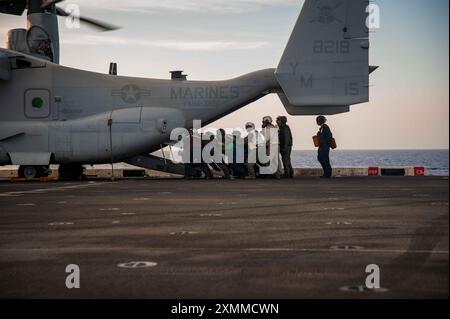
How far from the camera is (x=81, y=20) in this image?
22.9 m

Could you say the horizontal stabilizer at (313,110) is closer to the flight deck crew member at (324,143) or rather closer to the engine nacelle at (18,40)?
the flight deck crew member at (324,143)

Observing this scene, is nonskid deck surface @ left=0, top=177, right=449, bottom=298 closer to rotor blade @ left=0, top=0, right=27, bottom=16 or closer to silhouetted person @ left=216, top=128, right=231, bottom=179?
silhouetted person @ left=216, top=128, right=231, bottom=179

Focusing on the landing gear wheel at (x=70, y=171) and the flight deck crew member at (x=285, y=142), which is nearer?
the flight deck crew member at (x=285, y=142)

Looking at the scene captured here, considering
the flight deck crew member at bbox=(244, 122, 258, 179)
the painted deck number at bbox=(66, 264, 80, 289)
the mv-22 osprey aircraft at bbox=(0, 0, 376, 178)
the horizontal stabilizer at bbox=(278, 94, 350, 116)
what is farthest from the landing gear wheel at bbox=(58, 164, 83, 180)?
the painted deck number at bbox=(66, 264, 80, 289)

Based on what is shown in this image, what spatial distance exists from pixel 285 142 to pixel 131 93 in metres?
6.51

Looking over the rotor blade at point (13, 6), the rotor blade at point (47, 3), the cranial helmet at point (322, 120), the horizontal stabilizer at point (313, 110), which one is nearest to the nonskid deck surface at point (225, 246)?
the horizontal stabilizer at point (313, 110)

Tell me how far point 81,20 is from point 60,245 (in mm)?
17046

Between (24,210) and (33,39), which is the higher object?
(33,39)

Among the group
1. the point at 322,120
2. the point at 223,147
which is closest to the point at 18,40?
the point at 223,147

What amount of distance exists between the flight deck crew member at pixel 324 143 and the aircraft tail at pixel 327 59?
1160 millimetres

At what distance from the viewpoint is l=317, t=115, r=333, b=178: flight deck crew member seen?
2288cm

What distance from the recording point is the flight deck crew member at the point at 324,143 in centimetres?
2288
